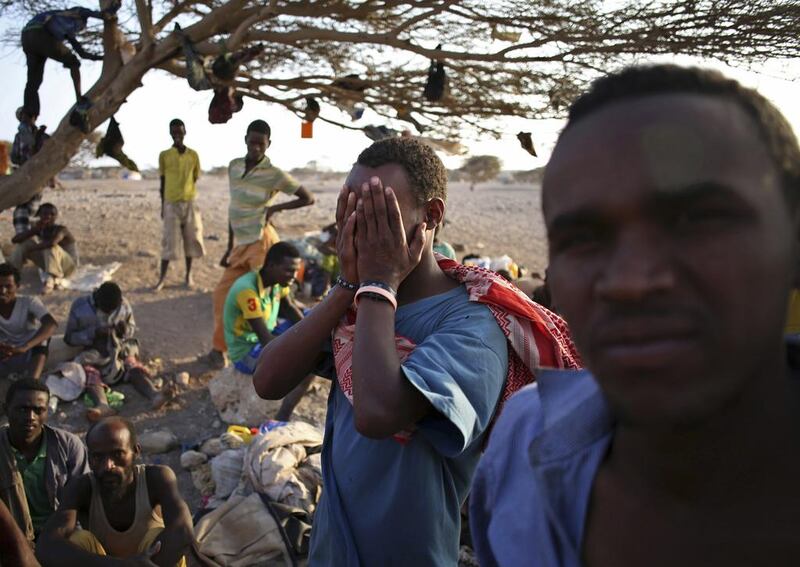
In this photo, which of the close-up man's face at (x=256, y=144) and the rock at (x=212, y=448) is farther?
the close-up man's face at (x=256, y=144)

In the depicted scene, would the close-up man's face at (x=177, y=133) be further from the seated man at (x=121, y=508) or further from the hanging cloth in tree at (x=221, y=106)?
the seated man at (x=121, y=508)

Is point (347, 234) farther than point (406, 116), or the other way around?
point (406, 116)

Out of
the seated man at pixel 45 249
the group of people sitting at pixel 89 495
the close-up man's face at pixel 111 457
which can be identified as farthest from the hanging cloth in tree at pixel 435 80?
the seated man at pixel 45 249

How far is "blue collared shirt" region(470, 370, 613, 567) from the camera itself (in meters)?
0.94

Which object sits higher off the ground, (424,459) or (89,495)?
(424,459)

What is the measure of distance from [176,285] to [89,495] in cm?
548

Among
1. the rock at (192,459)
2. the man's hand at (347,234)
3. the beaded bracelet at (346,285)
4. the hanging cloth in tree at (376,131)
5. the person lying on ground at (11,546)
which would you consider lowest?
the rock at (192,459)

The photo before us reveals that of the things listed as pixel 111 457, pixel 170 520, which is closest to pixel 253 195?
pixel 111 457

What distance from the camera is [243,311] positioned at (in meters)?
5.23

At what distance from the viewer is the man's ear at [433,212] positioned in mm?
1663

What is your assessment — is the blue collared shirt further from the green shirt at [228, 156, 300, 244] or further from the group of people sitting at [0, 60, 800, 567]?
the green shirt at [228, 156, 300, 244]

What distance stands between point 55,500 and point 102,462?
707 mm

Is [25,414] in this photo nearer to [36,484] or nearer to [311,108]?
[36,484]

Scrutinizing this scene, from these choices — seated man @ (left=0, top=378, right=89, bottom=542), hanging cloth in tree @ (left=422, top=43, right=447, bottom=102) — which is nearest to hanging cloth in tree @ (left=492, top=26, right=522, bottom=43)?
hanging cloth in tree @ (left=422, top=43, right=447, bottom=102)
